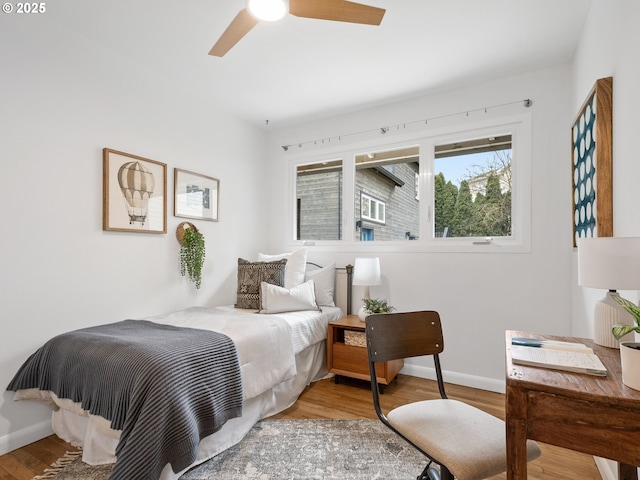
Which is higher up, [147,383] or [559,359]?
[559,359]

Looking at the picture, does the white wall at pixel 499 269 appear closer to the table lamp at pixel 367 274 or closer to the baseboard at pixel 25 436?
the table lamp at pixel 367 274

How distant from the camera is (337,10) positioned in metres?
1.64

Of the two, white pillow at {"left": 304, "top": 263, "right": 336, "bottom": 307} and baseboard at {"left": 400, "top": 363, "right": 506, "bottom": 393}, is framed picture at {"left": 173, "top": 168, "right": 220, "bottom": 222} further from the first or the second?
baseboard at {"left": 400, "top": 363, "right": 506, "bottom": 393}

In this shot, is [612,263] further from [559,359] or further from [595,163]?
[595,163]

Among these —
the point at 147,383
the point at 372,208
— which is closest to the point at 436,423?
the point at 147,383

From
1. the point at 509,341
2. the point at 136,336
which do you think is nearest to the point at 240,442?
the point at 136,336

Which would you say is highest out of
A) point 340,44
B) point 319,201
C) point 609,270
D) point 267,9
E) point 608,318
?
point 340,44

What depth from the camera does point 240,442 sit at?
2.11m

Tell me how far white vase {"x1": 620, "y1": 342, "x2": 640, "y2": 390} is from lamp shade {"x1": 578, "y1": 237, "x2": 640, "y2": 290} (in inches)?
11.0

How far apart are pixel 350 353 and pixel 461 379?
102cm

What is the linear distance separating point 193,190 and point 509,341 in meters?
2.85

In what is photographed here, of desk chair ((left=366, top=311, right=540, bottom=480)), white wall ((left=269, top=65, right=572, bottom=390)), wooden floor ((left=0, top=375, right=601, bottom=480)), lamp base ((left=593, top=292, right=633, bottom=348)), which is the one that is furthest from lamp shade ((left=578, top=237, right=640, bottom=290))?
white wall ((left=269, top=65, right=572, bottom=390))

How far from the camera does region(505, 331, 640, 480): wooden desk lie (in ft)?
2.84

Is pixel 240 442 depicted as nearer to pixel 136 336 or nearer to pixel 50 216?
pixel 136 336
